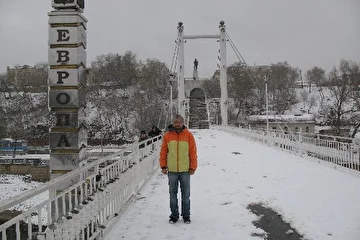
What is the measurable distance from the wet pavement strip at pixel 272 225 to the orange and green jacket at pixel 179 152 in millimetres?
1390

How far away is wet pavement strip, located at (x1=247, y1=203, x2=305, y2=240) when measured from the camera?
4.87m

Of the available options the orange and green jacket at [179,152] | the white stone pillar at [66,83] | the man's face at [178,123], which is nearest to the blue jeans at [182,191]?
the orange and green jacket at [179,152]

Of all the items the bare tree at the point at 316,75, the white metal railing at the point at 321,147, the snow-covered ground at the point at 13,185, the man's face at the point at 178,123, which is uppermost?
the bare tree at the point at 316,75

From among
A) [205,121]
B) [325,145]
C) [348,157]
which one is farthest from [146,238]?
[205,121]

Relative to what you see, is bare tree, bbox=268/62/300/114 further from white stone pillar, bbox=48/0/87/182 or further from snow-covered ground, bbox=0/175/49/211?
white stone pillar, bbox=48/0/87/182

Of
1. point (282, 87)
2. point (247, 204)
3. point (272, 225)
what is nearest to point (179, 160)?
point (272, 225)

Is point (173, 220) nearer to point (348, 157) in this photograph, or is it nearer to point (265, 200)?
point (265, 200)

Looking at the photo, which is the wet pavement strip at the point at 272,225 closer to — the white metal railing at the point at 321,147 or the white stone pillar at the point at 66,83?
the white stone pillar at the point at 66,83

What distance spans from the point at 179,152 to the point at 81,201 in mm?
1767

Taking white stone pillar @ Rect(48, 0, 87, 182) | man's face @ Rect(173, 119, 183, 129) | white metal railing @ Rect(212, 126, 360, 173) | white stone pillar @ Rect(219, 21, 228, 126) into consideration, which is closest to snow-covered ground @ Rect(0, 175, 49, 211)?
white stone pillar @ Rect(219, 21, 228, 126)

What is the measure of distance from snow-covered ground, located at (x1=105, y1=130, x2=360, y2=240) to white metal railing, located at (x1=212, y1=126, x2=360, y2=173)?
645 millimetres

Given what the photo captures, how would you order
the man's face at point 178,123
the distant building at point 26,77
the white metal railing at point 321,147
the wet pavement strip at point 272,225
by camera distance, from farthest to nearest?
the distant building at point 26,77 → the white metal railing at point 321,147 → the man's face at point 178,123 → the wet pavement strip at point 272,225

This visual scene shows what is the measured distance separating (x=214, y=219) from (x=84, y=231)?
7.39 ft

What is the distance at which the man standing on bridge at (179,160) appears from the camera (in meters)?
5.36
